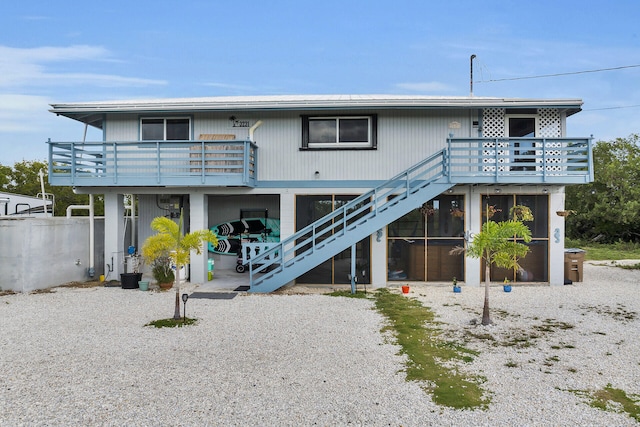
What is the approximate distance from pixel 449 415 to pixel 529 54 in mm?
21412

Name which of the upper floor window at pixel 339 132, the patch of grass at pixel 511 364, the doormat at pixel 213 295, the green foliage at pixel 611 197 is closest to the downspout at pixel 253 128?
the upper floor window at pixel 339 132

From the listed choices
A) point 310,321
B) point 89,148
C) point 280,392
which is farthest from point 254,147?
point 280,392

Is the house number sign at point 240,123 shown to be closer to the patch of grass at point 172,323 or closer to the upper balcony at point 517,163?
the upper balcony at point 517,163

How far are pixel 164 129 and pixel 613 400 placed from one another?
1358cm

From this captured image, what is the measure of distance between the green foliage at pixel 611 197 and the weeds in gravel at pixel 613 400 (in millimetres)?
26644

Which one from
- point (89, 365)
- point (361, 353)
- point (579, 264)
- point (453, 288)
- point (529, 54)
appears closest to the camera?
point (89, 365)

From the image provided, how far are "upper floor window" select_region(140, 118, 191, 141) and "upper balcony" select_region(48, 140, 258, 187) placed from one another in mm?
502

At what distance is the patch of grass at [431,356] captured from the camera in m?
5.76

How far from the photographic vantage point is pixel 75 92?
23.2 m

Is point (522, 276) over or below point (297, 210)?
below

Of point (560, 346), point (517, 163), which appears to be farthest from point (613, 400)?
point (517, 163)

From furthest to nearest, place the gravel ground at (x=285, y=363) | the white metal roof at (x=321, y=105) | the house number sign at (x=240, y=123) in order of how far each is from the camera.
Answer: the house number sign at (x=240, y=123) < the white metal roof at (x=321, y=105) < the gravel ground at (x=285, y=363)

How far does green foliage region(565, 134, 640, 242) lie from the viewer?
96.2 ft

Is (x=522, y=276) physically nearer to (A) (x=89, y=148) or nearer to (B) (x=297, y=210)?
(B) (x=297, y=210)
